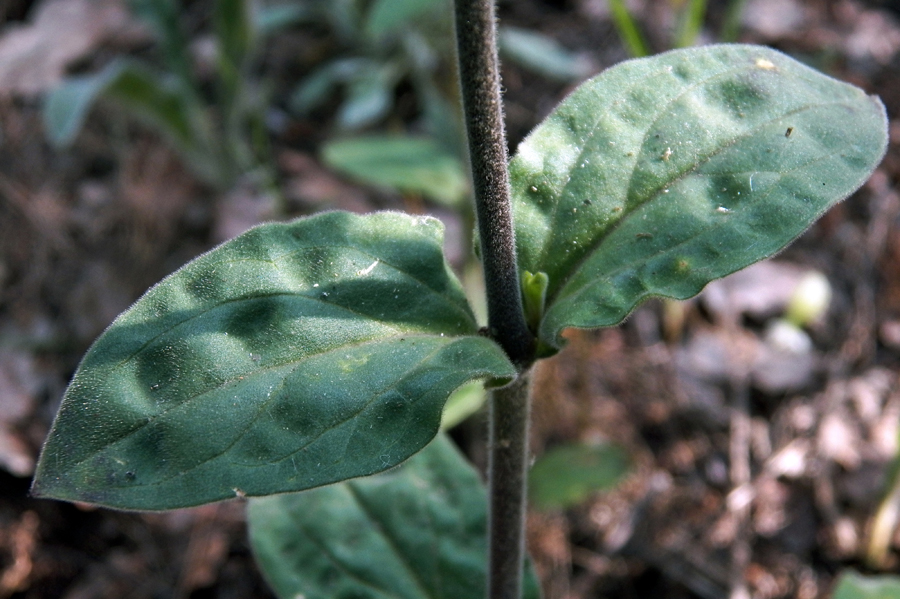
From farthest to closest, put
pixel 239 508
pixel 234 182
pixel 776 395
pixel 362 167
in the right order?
pixel 234 182, pixel 362 167, pixel 776 395, pixel 239 508

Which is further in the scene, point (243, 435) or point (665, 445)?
point (665, 445)

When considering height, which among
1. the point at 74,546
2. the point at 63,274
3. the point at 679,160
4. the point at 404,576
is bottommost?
the point at 74,546

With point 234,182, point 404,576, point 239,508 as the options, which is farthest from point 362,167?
point 404,576

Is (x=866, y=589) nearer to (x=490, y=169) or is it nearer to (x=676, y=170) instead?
(x=676, y=170)

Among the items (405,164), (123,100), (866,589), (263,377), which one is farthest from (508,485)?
(123,100)

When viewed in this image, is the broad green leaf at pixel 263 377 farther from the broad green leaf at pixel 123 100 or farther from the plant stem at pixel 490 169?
the broad green leaf at pixel 123 100

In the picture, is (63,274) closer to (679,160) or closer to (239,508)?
(239,508)

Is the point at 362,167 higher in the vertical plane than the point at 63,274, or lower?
higher
